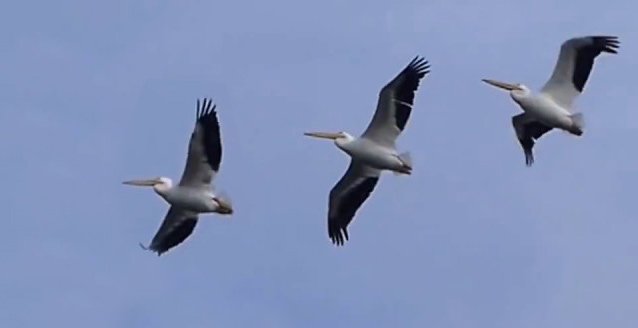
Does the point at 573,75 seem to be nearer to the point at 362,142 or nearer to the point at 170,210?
the point at 362,142

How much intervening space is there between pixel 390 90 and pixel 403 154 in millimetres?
980

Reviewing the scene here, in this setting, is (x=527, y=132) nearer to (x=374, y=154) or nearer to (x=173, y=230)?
(x=374, y=154)

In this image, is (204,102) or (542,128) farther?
(542,128)

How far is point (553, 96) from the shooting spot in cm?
4809

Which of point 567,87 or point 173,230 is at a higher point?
point 567,87

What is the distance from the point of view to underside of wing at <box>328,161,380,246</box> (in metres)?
48.1

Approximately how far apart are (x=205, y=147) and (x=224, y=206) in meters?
0.93

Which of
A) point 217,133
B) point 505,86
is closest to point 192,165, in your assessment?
point 217,133

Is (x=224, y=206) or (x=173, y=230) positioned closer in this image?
(x=224, y=206)

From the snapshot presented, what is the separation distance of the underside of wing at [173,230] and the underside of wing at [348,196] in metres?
2.19

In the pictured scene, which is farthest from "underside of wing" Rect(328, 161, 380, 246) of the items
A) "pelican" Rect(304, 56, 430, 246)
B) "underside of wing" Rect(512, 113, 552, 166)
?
"underside of wing" Rect(512, 113, 552, 166)

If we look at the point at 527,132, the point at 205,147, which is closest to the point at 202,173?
the point at 205,147

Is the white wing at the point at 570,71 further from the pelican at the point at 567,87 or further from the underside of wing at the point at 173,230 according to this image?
the underside of wing at the point at 173,230

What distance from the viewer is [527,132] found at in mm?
49594
